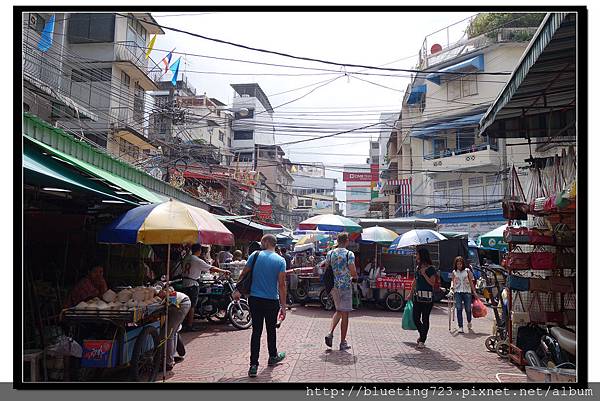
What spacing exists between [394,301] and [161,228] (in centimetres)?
906

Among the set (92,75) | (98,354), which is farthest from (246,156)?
(98,354)

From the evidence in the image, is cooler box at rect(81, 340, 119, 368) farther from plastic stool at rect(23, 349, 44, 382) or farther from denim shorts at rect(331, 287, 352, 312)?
denim shorts at rect(331, 287, 352, 312)

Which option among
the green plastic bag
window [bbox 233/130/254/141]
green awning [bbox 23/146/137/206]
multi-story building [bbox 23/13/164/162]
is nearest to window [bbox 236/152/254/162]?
window [bbox 233/130/254/141]

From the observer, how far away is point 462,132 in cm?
2802

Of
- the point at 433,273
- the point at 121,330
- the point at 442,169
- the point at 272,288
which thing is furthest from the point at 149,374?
the point at 442,169

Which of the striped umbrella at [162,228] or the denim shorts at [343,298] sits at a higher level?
the striped umbrella at [162,228]

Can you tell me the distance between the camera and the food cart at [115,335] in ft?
17.1

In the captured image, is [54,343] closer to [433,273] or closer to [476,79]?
[433,273]

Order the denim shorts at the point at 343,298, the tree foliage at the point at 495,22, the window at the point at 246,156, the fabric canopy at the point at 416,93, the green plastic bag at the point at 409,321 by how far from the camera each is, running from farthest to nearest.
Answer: the window at the point at 246,156 < the fabric canopy at the point at 416,93 < the tree foliage at the point at 495,22 < the green plastic bag at the point at 409,321 < the denim shorts at the point at 343,298

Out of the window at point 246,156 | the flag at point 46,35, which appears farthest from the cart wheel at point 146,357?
the window at point 246,156

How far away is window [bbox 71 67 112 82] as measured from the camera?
19.6m

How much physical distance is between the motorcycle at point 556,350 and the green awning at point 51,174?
5.69 meters

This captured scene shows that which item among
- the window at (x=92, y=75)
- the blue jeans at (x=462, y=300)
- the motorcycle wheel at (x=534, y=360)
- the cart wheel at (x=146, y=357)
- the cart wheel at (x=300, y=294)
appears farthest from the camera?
the window at (x=92, y=75)

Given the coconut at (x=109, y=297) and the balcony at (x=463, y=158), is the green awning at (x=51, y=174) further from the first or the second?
the balcony at (x=463, y=158)
